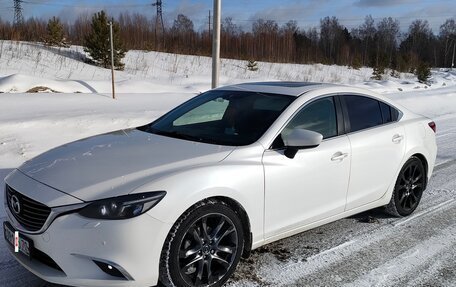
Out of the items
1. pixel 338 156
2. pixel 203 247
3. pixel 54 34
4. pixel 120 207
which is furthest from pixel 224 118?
pixel 54 34

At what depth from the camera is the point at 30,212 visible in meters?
3.00

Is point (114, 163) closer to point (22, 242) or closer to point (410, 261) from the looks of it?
point (22, 242)

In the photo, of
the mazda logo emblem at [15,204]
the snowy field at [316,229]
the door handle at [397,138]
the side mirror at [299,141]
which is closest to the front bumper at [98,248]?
the mazda logo emblem at [15,204]

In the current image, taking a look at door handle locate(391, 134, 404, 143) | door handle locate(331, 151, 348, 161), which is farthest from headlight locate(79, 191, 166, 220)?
door handle locate(391, 134, 404, 143)

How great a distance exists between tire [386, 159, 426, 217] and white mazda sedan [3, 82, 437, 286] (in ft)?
0.07

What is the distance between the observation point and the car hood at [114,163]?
2.96 m

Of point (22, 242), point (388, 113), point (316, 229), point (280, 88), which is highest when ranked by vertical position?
point (280, 88)

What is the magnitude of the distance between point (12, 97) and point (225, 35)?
117 ft

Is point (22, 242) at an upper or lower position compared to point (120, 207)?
lower

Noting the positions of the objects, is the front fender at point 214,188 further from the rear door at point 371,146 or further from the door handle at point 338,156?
the rear door at point 371,146

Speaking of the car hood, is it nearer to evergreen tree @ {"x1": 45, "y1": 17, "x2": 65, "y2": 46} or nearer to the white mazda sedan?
the white mazda sedan

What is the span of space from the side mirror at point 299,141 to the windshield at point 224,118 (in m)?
0.23

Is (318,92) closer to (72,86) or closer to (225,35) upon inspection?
(72,86)

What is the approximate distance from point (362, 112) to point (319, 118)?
0.67m
